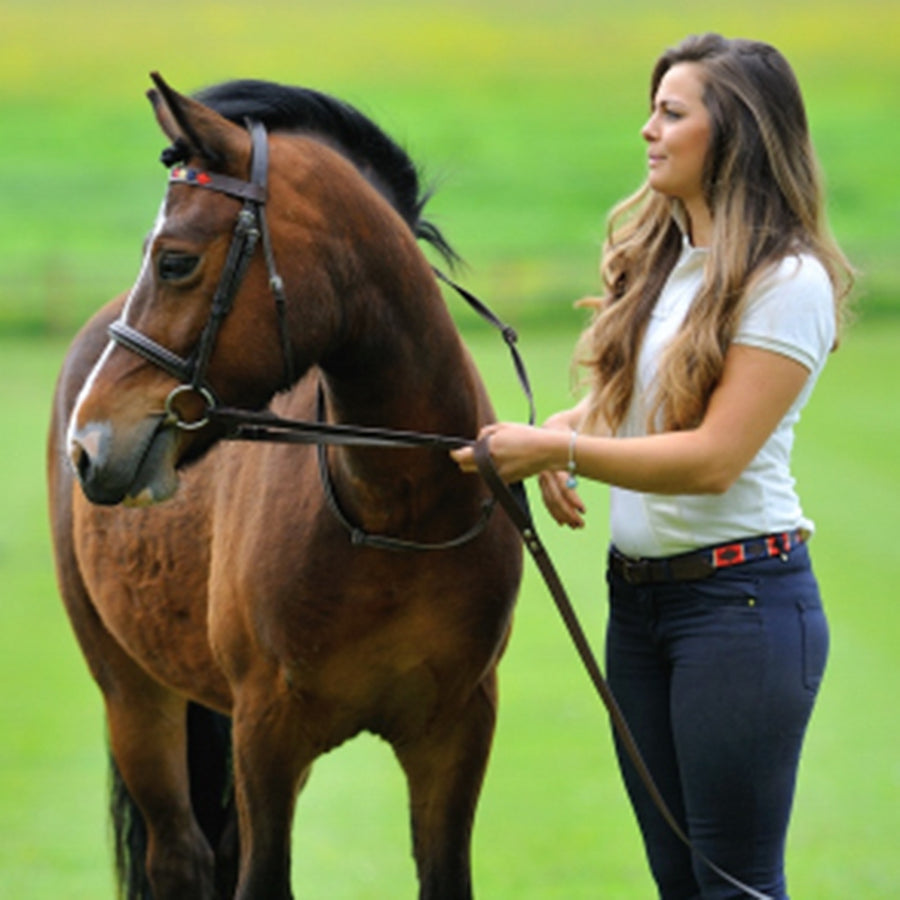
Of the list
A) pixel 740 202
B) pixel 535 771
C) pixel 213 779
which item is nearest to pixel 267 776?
pixel 213 779

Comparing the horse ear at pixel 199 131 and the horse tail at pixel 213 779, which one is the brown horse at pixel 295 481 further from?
the horse tail at pixel 213 779

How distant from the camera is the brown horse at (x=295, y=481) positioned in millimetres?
2781

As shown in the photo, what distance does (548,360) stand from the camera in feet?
62.1

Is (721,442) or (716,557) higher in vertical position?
(721,442)

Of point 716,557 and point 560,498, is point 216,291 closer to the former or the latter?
point 560,498

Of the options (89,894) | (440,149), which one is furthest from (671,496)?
(440,149)

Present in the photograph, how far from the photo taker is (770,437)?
9.52ft

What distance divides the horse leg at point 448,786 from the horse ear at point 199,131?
4.66ft

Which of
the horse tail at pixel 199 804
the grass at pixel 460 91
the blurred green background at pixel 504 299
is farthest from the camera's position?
the grass at pixel 460 91

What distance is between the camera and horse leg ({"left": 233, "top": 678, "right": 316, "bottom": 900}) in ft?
11.5

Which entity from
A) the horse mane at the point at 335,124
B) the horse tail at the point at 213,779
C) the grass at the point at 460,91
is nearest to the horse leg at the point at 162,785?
the horse tail at the point at 213,779

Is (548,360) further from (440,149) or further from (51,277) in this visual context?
(440,149)

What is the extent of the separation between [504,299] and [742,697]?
20882 millimetres

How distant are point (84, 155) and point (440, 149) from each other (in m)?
7.91
